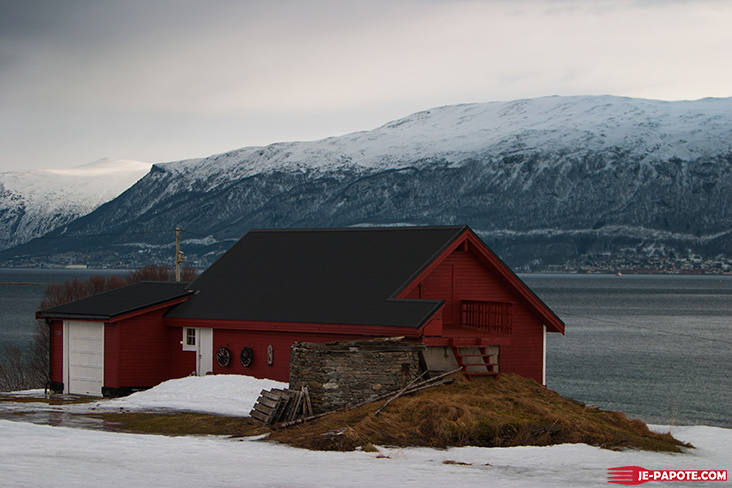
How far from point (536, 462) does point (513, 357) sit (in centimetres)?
1220

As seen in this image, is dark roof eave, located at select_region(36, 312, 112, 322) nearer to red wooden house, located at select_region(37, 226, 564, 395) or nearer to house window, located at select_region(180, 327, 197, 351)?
red wooden house, located at select_region(37, 226, 564, 395)

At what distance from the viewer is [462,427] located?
2142 cm

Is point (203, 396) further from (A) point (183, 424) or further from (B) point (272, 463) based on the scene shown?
(B) point (272, 463)

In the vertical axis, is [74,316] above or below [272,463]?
above

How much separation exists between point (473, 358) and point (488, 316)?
4083mm

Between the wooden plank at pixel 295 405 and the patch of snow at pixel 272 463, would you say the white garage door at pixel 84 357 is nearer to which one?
the patch of snow at pixel 272 463

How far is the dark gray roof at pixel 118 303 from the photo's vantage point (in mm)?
33156

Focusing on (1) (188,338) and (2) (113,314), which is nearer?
(2) (113,314)

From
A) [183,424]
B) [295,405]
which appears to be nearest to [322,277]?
[183,424]

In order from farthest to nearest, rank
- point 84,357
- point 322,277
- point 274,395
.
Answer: point 84,357
point 322,277
point 274,395

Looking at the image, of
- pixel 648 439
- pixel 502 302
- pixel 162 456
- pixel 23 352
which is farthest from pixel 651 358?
pixel 162 456

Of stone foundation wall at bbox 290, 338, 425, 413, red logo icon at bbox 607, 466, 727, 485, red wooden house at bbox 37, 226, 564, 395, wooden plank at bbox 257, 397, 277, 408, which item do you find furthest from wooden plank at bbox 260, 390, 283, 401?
red logo icon at bbox 607, 466, 727, 485

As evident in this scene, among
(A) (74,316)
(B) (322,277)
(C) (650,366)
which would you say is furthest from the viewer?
(C) (650,366)

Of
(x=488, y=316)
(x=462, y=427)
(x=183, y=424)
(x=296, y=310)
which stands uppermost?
(x=296, y=310)
